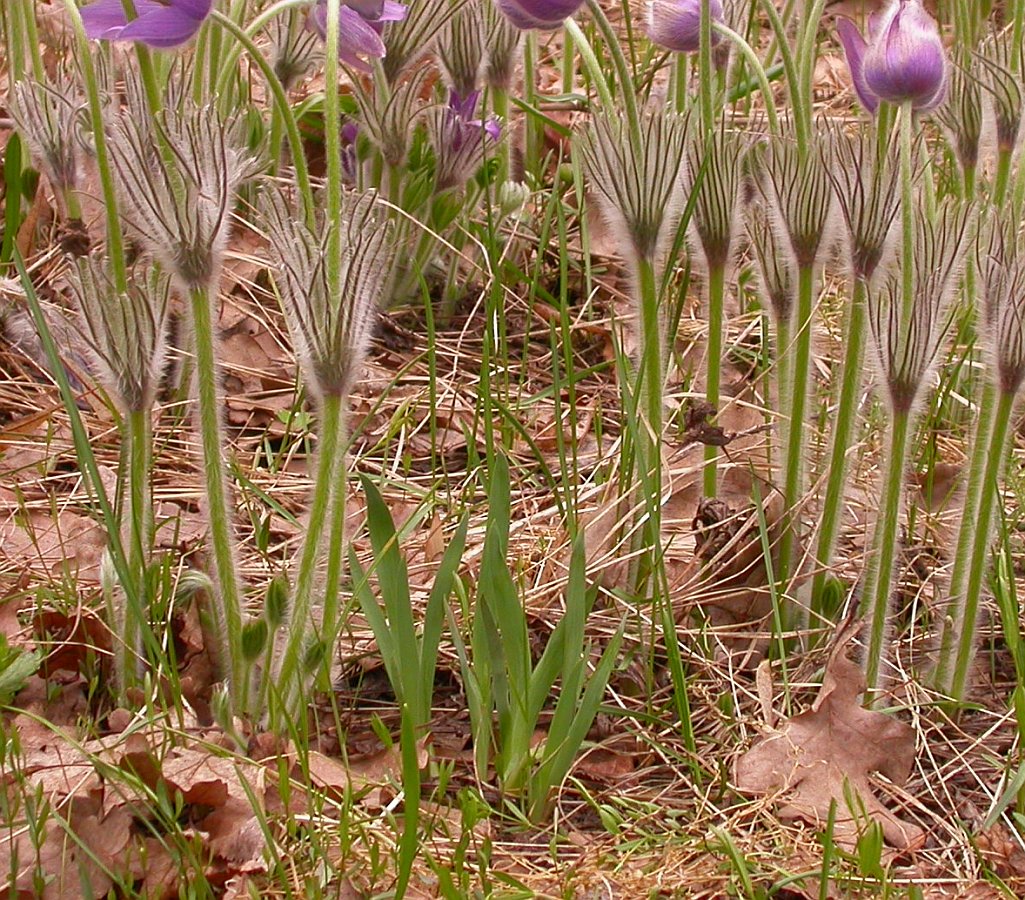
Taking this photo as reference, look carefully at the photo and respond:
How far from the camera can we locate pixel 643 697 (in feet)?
6.48

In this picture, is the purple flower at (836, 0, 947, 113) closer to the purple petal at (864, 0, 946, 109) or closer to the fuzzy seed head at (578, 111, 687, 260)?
the purple petal at (864, 0, 946, 109)

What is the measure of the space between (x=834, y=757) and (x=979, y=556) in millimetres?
340

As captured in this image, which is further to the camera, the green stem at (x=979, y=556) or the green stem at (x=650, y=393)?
the green stem at (x=650, y=393)

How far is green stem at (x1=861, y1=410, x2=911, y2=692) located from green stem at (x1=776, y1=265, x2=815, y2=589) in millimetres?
180

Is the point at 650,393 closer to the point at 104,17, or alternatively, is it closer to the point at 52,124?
the point at 104,17

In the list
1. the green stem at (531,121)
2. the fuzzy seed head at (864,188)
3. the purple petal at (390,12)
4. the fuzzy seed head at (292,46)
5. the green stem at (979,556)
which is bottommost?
the green stem at (979,556)

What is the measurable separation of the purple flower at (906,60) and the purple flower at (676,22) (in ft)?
1.26

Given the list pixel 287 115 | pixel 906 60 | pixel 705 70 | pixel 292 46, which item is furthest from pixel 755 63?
pixel 292 46

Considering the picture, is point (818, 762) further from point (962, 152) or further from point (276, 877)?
point (962, 152)

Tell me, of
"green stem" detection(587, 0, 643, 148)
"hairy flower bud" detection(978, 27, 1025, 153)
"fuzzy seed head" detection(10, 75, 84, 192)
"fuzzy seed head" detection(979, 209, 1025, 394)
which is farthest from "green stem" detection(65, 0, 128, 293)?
"hairy flower bud" detection(978, 27, 1025, 153)

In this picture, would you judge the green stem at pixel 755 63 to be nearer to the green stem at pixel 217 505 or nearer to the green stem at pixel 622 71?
the green stem at pixel 622 71

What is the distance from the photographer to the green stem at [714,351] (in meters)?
2.06

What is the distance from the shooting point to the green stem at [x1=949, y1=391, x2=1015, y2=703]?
71.4 inches

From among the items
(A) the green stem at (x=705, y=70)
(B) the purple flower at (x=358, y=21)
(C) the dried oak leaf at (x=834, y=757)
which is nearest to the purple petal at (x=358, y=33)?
(B) the purple flower at (x=358, y=21)
